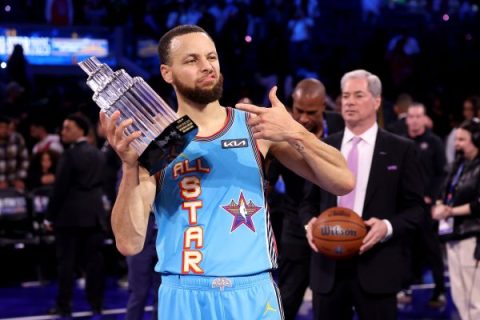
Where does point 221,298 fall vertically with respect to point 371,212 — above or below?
below

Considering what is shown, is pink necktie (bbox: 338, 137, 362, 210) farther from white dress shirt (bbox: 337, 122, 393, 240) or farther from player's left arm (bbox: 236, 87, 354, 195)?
player's left arm (bbox: 236, 87, 354, 195)

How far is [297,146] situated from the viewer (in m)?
3.57

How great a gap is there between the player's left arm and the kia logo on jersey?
0.23ft

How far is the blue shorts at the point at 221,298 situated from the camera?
358cm

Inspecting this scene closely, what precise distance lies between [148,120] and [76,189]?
5659 mm

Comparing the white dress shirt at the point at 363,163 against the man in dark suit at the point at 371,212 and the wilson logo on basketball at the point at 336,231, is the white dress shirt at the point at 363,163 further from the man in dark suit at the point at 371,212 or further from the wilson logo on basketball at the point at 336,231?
the wilson logo on basketball at the point at 336,231

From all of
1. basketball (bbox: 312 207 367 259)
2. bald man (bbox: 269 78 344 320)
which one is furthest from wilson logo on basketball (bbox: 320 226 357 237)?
bald man (bbox: 269 78 344 320)

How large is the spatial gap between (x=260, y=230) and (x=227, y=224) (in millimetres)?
163

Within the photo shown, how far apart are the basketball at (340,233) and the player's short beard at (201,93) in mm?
1746

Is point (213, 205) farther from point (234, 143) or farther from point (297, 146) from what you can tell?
point (297, 146)

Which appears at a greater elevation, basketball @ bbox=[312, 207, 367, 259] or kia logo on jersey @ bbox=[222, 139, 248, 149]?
kia logo on jersey @ bbox=[222, 139, 248, 149]

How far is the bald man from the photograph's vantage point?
20.1 ft

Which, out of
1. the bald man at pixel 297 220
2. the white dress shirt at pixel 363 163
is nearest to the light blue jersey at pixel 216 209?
the white dress shirt at pixel 363 163

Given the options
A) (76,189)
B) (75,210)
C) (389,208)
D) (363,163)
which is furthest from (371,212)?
(76,189)
